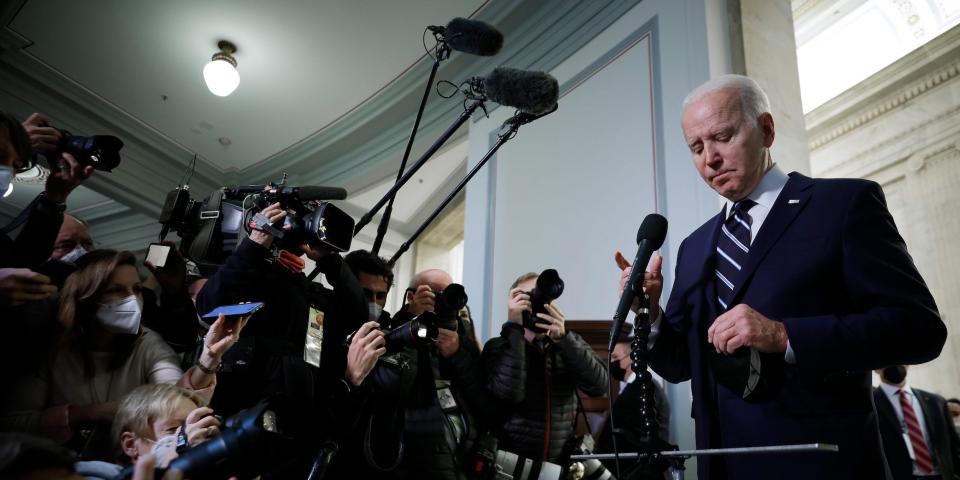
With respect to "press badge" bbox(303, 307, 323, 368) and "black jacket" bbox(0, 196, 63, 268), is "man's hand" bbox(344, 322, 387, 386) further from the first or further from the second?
"black jacket" bbox(0, 196, 63, 268)

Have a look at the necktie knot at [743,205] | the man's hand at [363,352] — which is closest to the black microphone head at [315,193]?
the man's hand at [363,352]

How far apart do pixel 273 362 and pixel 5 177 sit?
832 millimetres

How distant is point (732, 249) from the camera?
130cm

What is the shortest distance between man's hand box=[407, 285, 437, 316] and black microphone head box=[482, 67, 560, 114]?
0.73m

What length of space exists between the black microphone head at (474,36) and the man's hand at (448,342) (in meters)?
1.05

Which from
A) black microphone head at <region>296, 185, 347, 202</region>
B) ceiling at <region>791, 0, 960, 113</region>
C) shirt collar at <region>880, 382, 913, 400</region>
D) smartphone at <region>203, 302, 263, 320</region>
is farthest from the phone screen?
ceiling at <region>791, 0, 960, 113</region>

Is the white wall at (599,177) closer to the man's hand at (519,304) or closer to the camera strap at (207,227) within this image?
the man's hand at (519,304)

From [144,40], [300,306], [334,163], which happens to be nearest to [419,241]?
[334,163]

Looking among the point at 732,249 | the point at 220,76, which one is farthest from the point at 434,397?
the point at 220,76

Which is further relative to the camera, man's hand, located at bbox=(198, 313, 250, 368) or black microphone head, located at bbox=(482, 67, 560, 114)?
black microphone head, located at bbox=(482, 67, 560, 114)

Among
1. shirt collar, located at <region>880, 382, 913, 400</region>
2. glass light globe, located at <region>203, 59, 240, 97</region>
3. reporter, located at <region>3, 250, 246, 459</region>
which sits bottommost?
reporter, located at <region>3, 250, 246, 459</region>

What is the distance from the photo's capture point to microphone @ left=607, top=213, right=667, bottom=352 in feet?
4.07

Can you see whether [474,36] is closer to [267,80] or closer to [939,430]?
[939,430]

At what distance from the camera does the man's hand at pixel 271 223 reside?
1.78 m
